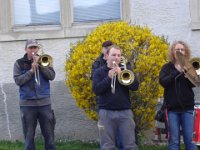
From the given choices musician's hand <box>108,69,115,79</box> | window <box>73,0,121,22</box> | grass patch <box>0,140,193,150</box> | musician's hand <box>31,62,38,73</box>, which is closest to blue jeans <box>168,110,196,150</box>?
musician's hand <box>108,69,115,79</box>

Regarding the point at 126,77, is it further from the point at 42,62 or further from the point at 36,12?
the point at 36,12

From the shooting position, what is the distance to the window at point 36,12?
10.2 meters

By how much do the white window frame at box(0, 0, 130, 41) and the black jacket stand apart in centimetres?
282

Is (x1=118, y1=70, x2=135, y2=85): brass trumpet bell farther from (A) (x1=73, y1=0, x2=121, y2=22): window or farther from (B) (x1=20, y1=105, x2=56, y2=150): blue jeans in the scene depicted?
(A) (x1=73, y1=0, x2=121, y2=22): window

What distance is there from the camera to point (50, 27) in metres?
10.1

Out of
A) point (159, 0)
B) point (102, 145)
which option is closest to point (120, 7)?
point (159, 0)

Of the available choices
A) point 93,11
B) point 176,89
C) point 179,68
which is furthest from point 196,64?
point 93,11

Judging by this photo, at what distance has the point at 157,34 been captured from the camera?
9.89 m

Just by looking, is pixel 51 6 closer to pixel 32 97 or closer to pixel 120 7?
pixel 120 7

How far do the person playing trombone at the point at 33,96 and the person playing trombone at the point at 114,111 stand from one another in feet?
4.06

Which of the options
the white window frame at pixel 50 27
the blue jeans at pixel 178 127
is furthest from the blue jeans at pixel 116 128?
the white window frame at pixel 50 27

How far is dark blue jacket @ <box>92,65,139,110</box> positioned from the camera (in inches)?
273

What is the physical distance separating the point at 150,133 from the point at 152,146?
41 cm

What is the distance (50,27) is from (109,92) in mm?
3503
